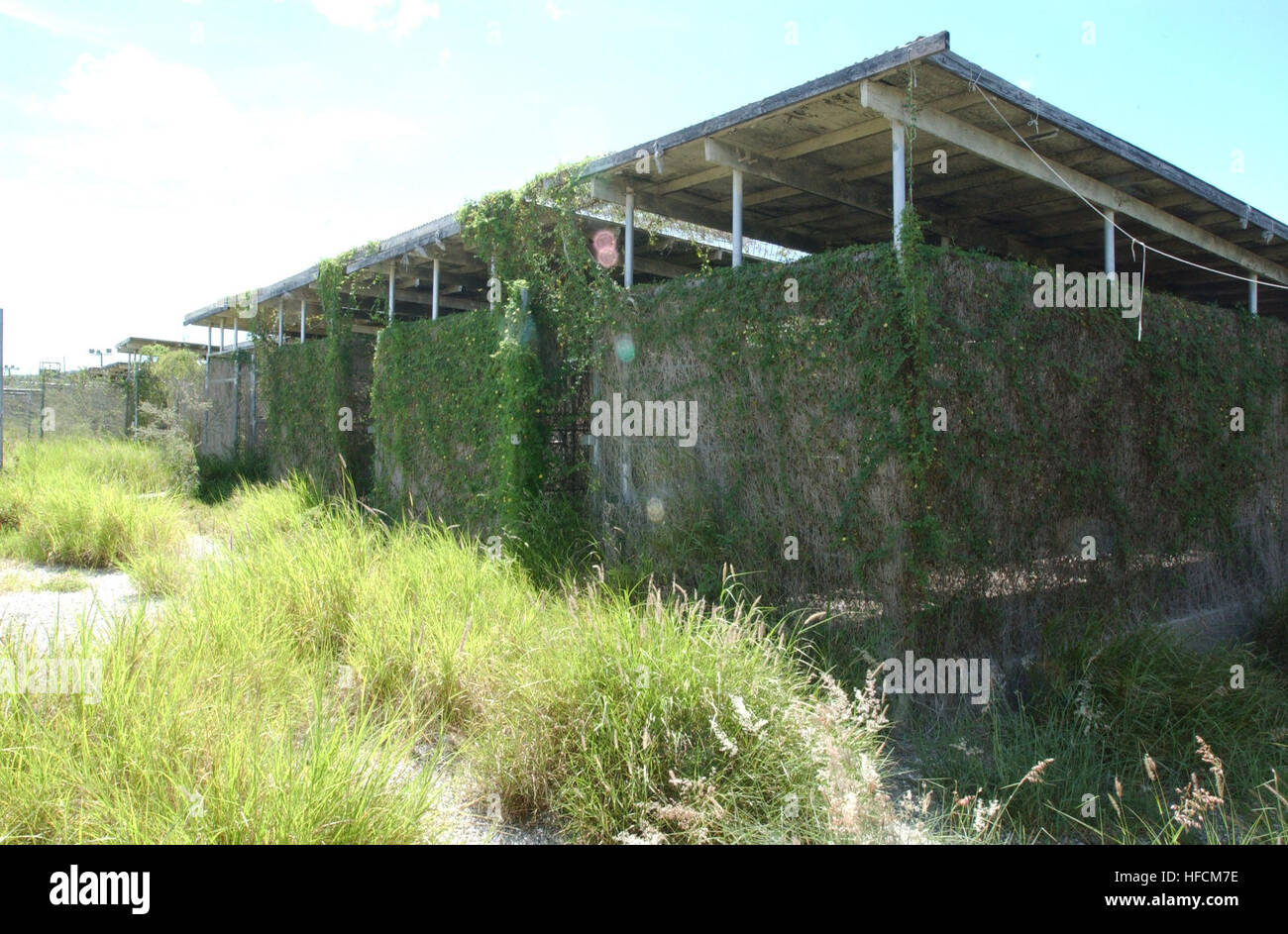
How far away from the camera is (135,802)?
284 cm

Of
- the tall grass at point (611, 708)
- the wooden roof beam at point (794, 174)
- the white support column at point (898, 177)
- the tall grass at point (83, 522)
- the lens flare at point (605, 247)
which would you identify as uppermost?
the wooden roof beam at point (794, 174)

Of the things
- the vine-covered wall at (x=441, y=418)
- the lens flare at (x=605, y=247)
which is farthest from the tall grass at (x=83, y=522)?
the lens flare at (x=605, y=247)

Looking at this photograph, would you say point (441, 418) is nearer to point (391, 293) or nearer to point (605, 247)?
point (391, 293)

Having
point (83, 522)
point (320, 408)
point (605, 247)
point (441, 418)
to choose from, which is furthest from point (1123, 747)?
point (320, 408)

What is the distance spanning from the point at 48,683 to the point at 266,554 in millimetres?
2588

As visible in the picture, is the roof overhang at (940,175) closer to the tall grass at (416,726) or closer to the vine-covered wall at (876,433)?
the vine-covered wall at (876,433)

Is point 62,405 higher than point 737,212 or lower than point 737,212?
lower

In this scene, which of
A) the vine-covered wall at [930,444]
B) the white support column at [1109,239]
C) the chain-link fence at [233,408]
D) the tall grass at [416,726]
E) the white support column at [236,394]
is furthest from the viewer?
the white support column at [236,394]

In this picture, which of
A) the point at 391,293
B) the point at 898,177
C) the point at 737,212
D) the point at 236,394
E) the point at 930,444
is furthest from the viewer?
the point at 236,394

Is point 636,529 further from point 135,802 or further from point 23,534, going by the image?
point 23,534

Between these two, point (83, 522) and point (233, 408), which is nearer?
point (83, 522)

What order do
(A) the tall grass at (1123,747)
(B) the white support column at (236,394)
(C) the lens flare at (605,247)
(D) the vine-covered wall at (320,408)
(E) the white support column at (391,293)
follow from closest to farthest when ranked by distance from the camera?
(A) the tall grass at (1123,747) < (C) the lens flare at (605,247) < (E) the white support column at (391,293) < (D) the vine-covered wall at (320,408) < (B) the white support column at (236,394)

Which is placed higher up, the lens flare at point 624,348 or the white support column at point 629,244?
the white support column at point 629,244

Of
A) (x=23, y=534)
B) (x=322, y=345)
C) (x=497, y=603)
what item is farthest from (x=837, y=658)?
(x=322, y=345)
